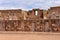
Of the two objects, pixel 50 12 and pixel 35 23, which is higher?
pixel 50 12

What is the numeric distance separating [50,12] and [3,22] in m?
7.38

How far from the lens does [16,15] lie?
19.6 metres

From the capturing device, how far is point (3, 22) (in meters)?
15.5

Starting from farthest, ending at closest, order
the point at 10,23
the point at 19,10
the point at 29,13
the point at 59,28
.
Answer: the point at 29,13 < the point at 19,10 < the point at 10,23 < the point at 59,28

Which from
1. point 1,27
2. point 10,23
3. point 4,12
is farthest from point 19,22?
point 4,12

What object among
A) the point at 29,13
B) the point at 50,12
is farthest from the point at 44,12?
the point at 29,13

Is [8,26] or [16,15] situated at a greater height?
[16,15]

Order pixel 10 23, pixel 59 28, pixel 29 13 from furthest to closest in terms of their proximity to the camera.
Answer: pixel 29 13 → pixel 10 23 → pixel 59 28

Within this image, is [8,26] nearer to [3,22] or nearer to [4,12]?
[3,22]

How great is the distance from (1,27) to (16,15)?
15.3 ft

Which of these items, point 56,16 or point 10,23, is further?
point 56,16

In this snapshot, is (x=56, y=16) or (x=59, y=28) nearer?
(x=59, y=28)

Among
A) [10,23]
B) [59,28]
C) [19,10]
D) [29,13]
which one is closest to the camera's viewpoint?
[59,28]

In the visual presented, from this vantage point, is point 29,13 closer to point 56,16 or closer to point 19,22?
point 56,16
